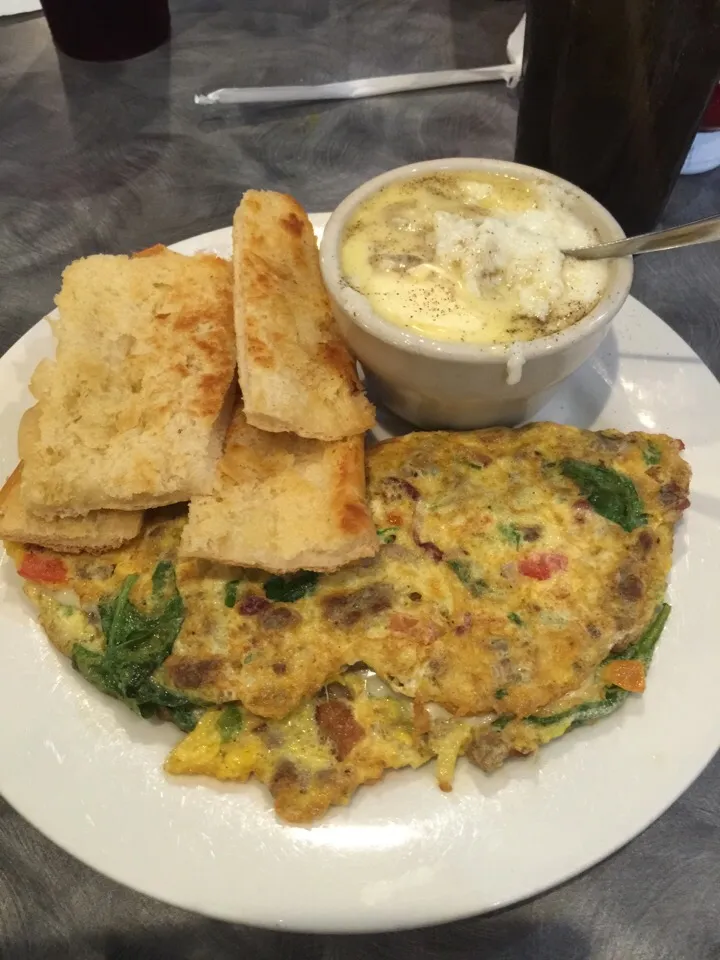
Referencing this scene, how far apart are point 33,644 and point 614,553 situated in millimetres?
1487

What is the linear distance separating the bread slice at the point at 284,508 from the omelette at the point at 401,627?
0.11 meters

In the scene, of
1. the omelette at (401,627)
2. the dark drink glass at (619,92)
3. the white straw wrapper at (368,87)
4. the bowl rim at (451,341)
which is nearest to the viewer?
the omelette at (401,627)

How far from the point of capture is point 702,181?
3.73m

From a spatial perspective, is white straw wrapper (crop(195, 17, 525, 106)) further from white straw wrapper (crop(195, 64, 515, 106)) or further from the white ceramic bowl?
the white ceramic bowl

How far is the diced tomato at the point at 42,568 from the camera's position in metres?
1.98

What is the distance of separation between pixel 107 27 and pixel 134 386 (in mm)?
3154

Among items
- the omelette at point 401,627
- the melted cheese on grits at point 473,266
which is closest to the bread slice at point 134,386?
the omelette at point 401,627

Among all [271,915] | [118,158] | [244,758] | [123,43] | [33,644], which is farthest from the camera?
[123,43]

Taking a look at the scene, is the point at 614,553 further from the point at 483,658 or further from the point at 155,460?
the point at 155,460

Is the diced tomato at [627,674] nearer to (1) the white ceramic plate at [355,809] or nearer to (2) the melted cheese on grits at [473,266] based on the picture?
(1) the white ceramic plate at [355,809]

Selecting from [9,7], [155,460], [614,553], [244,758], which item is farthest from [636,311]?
[9,7]

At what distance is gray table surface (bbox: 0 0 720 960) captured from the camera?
6.48 feet

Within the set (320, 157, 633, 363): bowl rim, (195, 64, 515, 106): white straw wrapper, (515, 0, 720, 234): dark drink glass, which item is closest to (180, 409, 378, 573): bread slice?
(320, 157, 633, 363): bowl rim

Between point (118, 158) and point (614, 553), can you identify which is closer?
point (614, 553)
